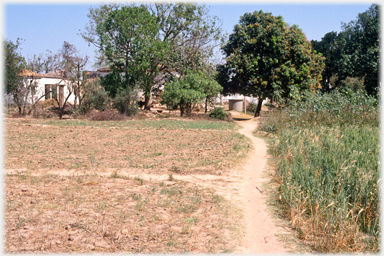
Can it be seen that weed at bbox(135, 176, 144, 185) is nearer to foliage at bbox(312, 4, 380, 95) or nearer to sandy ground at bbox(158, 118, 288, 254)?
sandy ground at bbox(158, 118, 288, 254)

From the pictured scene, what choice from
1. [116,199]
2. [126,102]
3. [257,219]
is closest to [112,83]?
[126,102]

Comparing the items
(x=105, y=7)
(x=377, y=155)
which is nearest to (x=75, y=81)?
(x=105, y=7)

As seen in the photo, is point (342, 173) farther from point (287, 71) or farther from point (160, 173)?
point (287, 71)

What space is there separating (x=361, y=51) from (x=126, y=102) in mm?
20915

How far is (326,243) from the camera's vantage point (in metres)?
4.61

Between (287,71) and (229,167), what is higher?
(287,71)

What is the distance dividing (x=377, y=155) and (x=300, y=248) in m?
3.36

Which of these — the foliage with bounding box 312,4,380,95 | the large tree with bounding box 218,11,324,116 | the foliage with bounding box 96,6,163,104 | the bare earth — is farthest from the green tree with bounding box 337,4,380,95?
the bare earth

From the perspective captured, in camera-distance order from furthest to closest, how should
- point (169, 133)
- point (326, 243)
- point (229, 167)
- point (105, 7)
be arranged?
point (105, 7), point (169, 133), point (229, 167), point (326, 243)


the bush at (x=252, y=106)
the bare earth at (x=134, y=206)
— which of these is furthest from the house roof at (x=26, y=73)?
the bush at (x=252, y=106)

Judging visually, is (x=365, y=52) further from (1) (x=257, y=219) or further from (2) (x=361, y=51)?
(1) (x=257, y=219)

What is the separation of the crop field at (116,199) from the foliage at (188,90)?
10392 millimetres

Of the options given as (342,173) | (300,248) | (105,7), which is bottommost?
(300,248)

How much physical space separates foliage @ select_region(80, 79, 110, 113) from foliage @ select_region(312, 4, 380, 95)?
2041 cm
